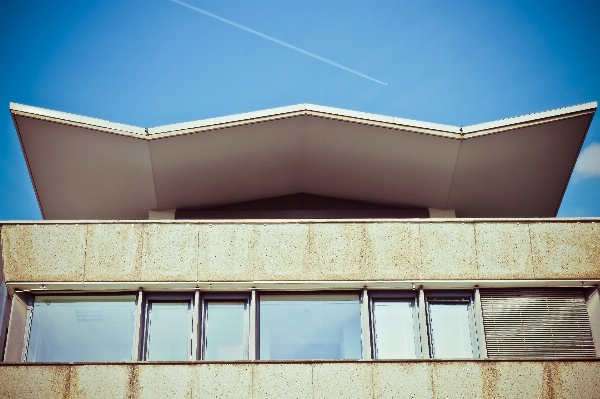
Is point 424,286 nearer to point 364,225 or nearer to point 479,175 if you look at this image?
point 364,225

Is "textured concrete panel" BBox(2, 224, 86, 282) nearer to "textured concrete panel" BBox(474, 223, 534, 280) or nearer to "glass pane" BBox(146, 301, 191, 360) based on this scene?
"glass pane" BBox(146, 301, 191, 360)

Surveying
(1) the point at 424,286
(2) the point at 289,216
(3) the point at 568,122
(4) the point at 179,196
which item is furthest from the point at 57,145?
(3) the point at 568,122

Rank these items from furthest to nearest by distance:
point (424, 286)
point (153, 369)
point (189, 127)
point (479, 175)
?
1. point (479, 175)
2. point (189, 127)
3. point (424, 286)
4. point (153, 369)

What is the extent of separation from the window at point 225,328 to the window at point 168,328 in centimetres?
31

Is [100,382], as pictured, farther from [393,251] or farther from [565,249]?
[565,249]

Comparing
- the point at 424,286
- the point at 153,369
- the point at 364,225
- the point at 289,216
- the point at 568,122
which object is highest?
the point at 568,122

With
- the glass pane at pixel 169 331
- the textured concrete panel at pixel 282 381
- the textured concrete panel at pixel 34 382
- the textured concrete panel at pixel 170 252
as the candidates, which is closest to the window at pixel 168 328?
the glass pane at pixel 169 331

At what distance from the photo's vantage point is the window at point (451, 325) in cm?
1445

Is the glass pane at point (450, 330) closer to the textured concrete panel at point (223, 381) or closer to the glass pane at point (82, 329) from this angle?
the textured concrete panel at point (223, 381)

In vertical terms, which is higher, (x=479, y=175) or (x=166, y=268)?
(x=479, y=175)

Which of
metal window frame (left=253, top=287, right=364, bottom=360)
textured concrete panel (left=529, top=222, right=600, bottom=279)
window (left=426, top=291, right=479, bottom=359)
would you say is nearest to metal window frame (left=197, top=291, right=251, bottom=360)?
metal window frame (left=253, top=287, right=364, bottom=360)

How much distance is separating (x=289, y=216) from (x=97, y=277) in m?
4.94

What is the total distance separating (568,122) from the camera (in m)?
16.5

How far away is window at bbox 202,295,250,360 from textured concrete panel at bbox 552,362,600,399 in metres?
5.55
